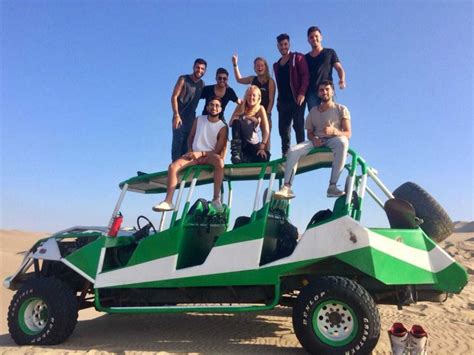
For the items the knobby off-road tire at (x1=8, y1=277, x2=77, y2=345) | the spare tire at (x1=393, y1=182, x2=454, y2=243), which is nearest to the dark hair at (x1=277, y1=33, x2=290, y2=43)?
the spare tire at (x1=393, y1=182, x2=454, y2=243)

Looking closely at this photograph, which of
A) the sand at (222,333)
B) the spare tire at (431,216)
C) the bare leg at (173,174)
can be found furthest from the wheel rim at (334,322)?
the bare leg at (173,174)

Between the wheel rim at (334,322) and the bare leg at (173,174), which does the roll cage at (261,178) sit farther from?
the wheel rim at (334,322)

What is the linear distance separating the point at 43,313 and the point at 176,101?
159 inches

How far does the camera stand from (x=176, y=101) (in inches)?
294

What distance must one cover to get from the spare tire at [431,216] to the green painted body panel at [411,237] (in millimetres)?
430

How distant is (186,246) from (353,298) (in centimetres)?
236

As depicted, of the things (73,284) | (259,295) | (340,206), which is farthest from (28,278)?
(340,206)

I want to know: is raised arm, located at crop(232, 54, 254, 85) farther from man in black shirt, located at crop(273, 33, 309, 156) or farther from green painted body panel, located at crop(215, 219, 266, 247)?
green painted body panel, located at crop(215, 219, 266, 247)

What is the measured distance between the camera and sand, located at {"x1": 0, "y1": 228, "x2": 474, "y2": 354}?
550 cm

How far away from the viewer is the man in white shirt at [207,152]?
232 inches

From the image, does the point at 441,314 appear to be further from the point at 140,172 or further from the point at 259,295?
the point at 140,172

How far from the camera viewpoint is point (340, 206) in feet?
17.1

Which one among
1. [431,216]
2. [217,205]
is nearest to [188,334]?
[217,205]

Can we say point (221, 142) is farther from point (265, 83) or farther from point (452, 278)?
point (452, 278)
